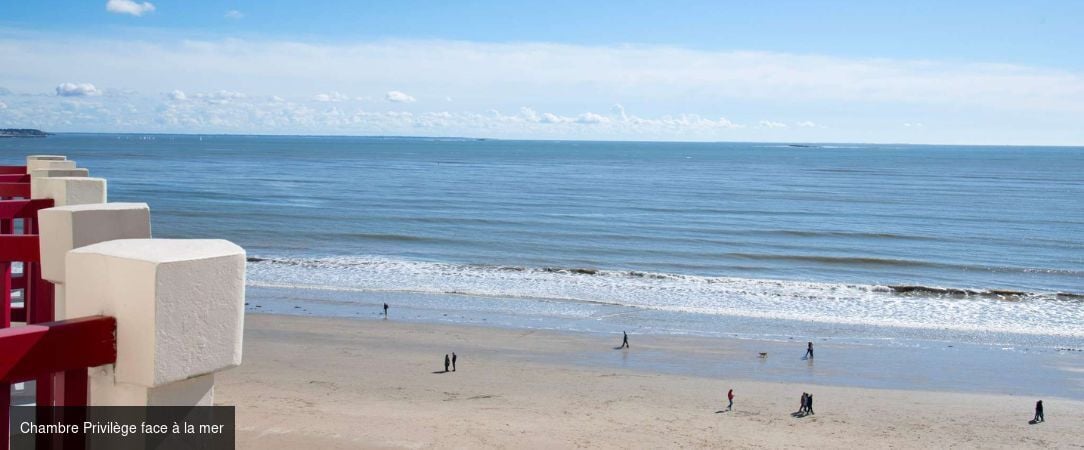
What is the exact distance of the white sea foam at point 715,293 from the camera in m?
33.9

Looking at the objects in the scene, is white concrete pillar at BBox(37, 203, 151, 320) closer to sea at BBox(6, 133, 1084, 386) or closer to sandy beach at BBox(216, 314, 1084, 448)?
sandy beach at BBox(216, 314, 1084, 448)

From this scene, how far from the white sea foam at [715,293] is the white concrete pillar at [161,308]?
104ft

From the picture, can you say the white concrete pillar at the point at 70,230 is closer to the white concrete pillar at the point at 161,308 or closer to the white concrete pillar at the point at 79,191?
the white concrete pillar at the point at 161,308

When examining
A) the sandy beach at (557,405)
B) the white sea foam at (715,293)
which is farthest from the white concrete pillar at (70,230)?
the white sea foam at (715,293)

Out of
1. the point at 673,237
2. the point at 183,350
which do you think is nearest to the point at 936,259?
the point at 673,237

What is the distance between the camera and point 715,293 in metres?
37.9

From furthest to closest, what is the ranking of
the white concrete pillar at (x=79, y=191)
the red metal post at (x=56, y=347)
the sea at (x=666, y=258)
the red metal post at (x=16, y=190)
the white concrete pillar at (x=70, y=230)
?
the sea at (x=666, y=258)
the red metal post at (x=16, y=190)
the white concrete pillar at (x=79, y=191)
the white concrete pillar at (x=70, y=230)
the red metal post at (x=56, y=347)

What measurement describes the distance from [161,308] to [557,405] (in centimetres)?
1997

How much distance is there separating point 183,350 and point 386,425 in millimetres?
17590

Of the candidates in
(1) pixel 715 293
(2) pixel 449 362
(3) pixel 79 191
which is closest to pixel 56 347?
(3) pixel 79 191

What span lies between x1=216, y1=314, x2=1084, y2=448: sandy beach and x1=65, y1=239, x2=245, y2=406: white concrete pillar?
622 inches

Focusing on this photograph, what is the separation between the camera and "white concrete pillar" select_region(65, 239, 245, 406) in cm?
239

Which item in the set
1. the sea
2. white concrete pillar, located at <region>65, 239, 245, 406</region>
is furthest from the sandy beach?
white concrete pillar, located at <region>65, 239, 245, 406</region>

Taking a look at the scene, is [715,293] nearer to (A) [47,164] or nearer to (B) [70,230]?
(A) [47,164]
